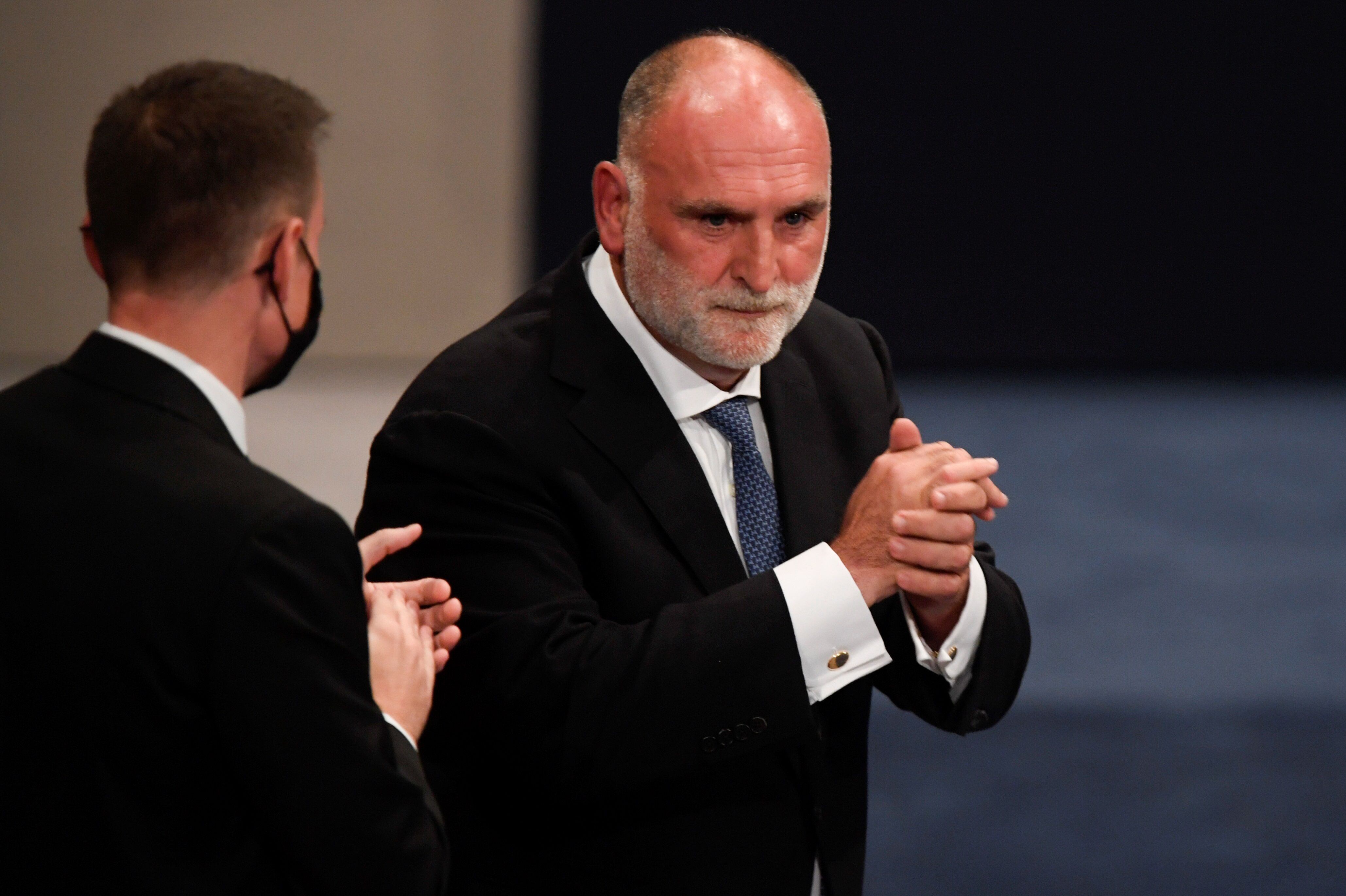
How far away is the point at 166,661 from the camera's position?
3.27ft

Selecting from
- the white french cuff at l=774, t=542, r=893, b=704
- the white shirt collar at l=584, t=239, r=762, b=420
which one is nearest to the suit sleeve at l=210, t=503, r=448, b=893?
the white french cuff at l=774, t=542, r=893, b=704

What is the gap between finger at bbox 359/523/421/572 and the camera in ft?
4.17

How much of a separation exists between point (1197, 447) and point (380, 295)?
307 cm

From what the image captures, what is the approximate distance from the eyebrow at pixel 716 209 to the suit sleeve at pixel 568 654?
311mm

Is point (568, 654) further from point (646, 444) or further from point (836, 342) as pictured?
point (836, 342)

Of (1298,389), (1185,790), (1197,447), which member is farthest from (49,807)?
(1298,389)

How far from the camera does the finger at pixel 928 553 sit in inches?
58.0

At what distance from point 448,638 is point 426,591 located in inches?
1.8

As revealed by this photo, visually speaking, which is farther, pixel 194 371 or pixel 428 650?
pixel 428 650

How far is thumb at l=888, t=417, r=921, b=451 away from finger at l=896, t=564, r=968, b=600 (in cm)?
13

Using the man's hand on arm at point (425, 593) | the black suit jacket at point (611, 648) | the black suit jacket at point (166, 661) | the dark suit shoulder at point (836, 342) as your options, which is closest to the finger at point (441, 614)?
the man's hand on arm at point (425, 593)

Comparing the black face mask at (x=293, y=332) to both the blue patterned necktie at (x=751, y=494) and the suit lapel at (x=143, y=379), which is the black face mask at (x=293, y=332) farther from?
the blue patterned necktie at (x=751, y=494)

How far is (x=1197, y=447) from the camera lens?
203 inches

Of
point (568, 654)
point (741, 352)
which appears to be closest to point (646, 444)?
point (741, 352)
